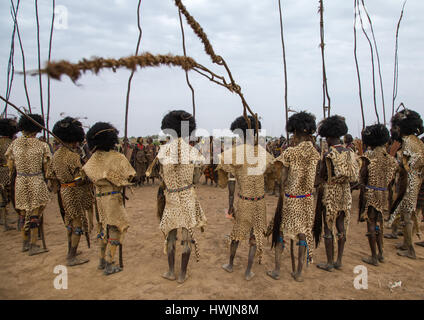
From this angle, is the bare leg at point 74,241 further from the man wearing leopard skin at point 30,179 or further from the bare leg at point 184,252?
the bare leg at point 184,252

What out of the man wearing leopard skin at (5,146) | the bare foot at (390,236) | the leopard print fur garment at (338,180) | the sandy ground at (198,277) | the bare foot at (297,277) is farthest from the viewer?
the man wearing leopard skin at (5,146)

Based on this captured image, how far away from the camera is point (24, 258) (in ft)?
14.1

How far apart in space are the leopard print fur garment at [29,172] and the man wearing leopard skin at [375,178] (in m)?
5.20

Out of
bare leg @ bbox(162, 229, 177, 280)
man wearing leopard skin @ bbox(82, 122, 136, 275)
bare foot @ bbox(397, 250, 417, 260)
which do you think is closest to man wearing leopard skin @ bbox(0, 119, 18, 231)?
man wearing leopard skin @ bbox(82, 122, 136, 275)

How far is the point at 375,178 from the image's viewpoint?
417cm

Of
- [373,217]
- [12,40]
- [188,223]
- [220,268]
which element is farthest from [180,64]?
[12,40]

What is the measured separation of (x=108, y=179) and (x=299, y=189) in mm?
2483

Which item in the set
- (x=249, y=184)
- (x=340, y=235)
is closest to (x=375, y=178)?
(x=340, y=235)

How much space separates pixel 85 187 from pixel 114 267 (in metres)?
1.25

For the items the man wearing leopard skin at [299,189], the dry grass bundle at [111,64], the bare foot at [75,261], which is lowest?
the bare foot at [75,261]

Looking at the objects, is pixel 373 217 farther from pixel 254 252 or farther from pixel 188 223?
pixel 188 223

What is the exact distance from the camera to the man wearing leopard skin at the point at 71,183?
3939 millimetres

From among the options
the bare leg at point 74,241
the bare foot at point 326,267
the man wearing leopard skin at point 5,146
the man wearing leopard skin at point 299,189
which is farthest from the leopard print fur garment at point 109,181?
the man wearing leopard skin at point 5,146

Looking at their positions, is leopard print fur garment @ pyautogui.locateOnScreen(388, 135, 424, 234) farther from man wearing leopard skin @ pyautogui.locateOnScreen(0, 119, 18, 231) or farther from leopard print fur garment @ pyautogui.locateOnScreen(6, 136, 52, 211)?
man wearing leopard skin @ pyautogui.locateOnScreen(0, 119, 18, 231)
